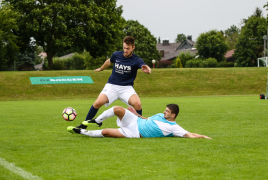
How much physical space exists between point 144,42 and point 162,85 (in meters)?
46.3

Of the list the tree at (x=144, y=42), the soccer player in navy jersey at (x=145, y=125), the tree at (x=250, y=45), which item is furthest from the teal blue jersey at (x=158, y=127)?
the tree at (x=144, y=42)

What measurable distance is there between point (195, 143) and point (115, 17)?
140 ft

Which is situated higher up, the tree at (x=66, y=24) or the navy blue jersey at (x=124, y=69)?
the tree at (x=66, y=24)

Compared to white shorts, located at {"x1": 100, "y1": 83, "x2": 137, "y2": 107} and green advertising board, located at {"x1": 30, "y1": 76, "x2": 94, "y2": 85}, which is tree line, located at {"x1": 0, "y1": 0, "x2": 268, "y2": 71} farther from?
white shorts, located at {"x1": 100, "y1": 83, "x2": 137, "y2": 107}

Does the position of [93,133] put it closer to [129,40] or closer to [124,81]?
[124,81]

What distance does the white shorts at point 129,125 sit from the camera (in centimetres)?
672

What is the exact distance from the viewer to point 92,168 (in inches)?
176

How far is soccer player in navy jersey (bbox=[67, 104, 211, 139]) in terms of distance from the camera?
263 inches

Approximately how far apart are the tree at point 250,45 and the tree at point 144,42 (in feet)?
67.2

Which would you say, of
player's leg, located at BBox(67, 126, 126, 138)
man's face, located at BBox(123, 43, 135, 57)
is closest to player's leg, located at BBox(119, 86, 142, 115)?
man's face, located at BBox(123, 43, 135, 57)

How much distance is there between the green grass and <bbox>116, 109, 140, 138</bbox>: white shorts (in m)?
23.9

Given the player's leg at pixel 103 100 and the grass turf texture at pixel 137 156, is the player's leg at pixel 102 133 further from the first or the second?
the player's leg at pixel 103 100

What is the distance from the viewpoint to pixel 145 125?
22.7 ft

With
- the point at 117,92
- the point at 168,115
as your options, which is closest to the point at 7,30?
the point at 117,92
